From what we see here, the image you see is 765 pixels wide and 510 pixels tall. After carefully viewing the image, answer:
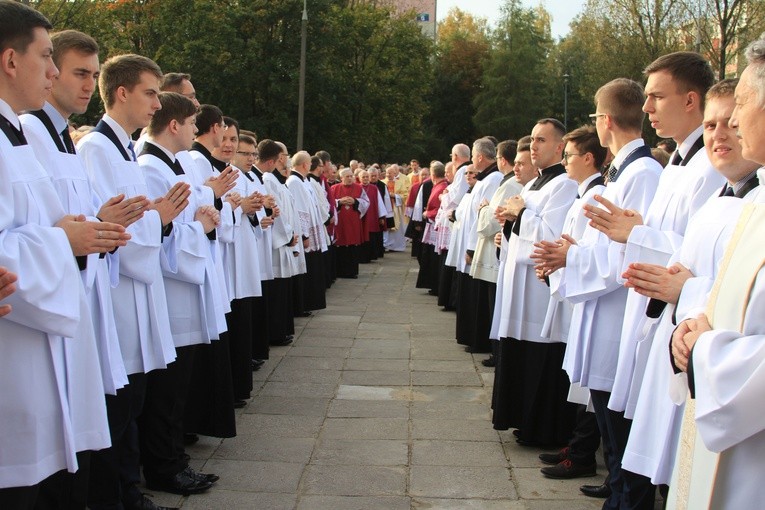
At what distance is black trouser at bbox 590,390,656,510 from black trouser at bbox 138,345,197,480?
2.35 metres

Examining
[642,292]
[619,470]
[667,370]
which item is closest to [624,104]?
[642,292]

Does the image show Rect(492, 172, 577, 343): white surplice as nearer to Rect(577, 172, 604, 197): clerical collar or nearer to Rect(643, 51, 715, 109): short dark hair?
Rect(577, 172, 604, 197): clerical collar

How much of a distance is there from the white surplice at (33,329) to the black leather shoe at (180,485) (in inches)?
72.9

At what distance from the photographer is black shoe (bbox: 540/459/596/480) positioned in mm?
5609

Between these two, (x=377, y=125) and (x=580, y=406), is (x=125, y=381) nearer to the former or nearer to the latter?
(x=580, y=406)

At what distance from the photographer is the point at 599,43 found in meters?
33.1

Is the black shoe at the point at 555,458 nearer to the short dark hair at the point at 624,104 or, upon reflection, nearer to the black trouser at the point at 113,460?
the short dark hair at the point at 624,104

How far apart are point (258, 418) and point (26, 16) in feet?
13.7

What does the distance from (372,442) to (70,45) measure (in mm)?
3410

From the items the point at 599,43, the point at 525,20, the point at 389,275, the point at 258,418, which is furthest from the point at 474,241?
the point at 525,20

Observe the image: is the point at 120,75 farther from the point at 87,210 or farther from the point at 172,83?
the point at 172,83

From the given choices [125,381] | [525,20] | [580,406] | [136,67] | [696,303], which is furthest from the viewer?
[525,20]

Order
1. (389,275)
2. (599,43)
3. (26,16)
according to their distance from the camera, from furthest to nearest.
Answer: (599,43) < (389,275) < (26,16)

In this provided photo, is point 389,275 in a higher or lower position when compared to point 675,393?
lower
